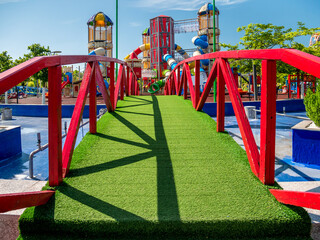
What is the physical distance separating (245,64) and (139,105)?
22.7 meters

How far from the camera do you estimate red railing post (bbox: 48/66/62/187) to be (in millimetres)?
2662

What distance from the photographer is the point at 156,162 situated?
3.32m

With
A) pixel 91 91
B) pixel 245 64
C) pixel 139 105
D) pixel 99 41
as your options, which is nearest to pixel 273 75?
pixel 91 91

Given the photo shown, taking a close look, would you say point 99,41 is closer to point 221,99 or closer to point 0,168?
point 0,168

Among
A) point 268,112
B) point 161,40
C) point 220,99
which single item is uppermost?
point 161,40

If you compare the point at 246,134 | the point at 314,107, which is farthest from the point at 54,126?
the point at 314,107

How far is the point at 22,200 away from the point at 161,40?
105 ft

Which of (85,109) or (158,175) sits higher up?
(85,109)

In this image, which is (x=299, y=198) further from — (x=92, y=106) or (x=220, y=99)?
(x=92, y=106)

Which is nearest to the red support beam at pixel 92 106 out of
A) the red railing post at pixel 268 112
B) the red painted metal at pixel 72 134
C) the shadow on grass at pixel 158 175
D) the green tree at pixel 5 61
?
the shadow on grass at pixel 158 175

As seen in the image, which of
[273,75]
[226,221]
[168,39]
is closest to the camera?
[226,221]

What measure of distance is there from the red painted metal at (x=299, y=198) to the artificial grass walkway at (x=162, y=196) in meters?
0.07

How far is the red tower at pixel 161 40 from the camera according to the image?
32469 millimetres

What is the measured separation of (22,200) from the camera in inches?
87.4
